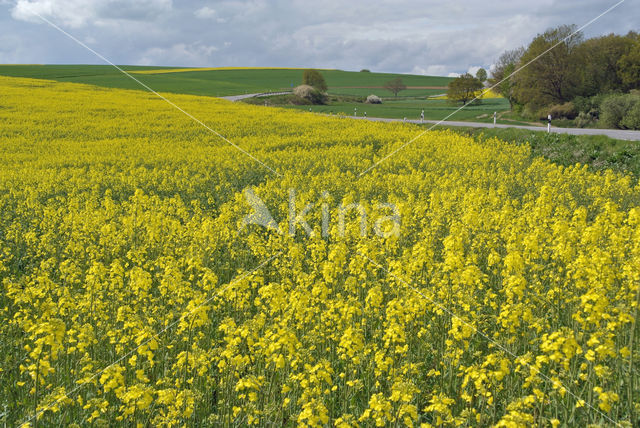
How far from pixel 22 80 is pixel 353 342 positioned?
196 feet

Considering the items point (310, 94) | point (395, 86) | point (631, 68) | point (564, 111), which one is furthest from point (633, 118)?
point (395, 86)

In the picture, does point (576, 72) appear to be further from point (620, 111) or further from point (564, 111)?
point (620, 111)

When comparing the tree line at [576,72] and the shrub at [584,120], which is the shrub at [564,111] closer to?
the tree line at [576,72]

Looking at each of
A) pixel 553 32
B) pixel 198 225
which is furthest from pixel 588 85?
pixel 198 225

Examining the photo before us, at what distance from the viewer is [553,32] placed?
136ft

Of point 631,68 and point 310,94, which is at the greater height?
point 631,68

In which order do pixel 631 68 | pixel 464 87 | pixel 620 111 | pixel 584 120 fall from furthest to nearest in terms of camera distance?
1. pixel 464 87
2. pixel 631 68
3. pixel 584 120
4. pixel 620 111

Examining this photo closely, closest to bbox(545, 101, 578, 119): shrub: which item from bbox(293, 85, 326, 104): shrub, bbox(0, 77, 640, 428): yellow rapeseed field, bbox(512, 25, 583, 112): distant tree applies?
bbox(512, 25, 583, 112): distant tree

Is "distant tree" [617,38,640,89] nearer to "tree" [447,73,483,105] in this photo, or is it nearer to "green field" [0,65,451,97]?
"tree" [447,73,483,105]

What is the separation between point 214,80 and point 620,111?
81.7 m

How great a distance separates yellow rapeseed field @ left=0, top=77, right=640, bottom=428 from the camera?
407 centimetres

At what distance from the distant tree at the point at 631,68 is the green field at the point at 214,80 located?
5126 cm

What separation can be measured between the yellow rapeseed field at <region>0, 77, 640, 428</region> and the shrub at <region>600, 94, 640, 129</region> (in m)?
12.9

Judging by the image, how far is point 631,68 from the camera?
3794cm
